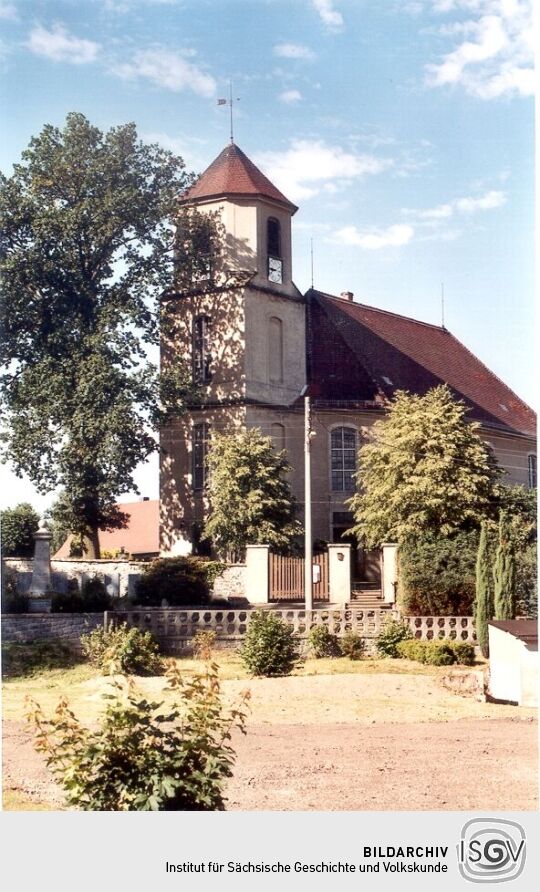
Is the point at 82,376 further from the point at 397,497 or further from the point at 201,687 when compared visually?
the point at 201,687

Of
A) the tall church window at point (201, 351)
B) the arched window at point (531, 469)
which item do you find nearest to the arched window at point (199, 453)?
the tall church window at point (201, 351)

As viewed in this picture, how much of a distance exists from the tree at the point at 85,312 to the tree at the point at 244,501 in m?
1.40

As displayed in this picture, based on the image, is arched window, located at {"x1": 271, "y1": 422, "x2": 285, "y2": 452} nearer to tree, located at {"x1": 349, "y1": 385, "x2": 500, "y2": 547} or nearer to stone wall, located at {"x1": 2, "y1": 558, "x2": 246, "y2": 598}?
tree, located at {"x1": 349, "y1": 385, "x2": 500, "y2": 547}

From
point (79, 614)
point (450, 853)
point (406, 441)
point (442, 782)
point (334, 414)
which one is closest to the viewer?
point (450, 853)

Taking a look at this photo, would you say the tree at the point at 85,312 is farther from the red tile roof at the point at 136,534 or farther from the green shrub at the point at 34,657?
the green shrub at the point at 34,657

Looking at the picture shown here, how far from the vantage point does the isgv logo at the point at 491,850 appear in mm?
7926

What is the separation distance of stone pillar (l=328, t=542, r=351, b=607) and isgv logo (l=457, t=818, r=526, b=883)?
26.4ft

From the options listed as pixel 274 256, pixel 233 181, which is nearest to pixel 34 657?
pixel 233 181

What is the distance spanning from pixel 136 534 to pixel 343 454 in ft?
17.1

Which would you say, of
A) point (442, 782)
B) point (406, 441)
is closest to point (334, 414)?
point (406, 441)

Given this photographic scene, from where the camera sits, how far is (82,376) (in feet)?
60.0

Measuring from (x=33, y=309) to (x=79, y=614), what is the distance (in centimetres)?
595

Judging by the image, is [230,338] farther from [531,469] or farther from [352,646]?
[352,646]

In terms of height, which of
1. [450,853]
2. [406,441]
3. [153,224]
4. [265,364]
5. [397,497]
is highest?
[153,224]
